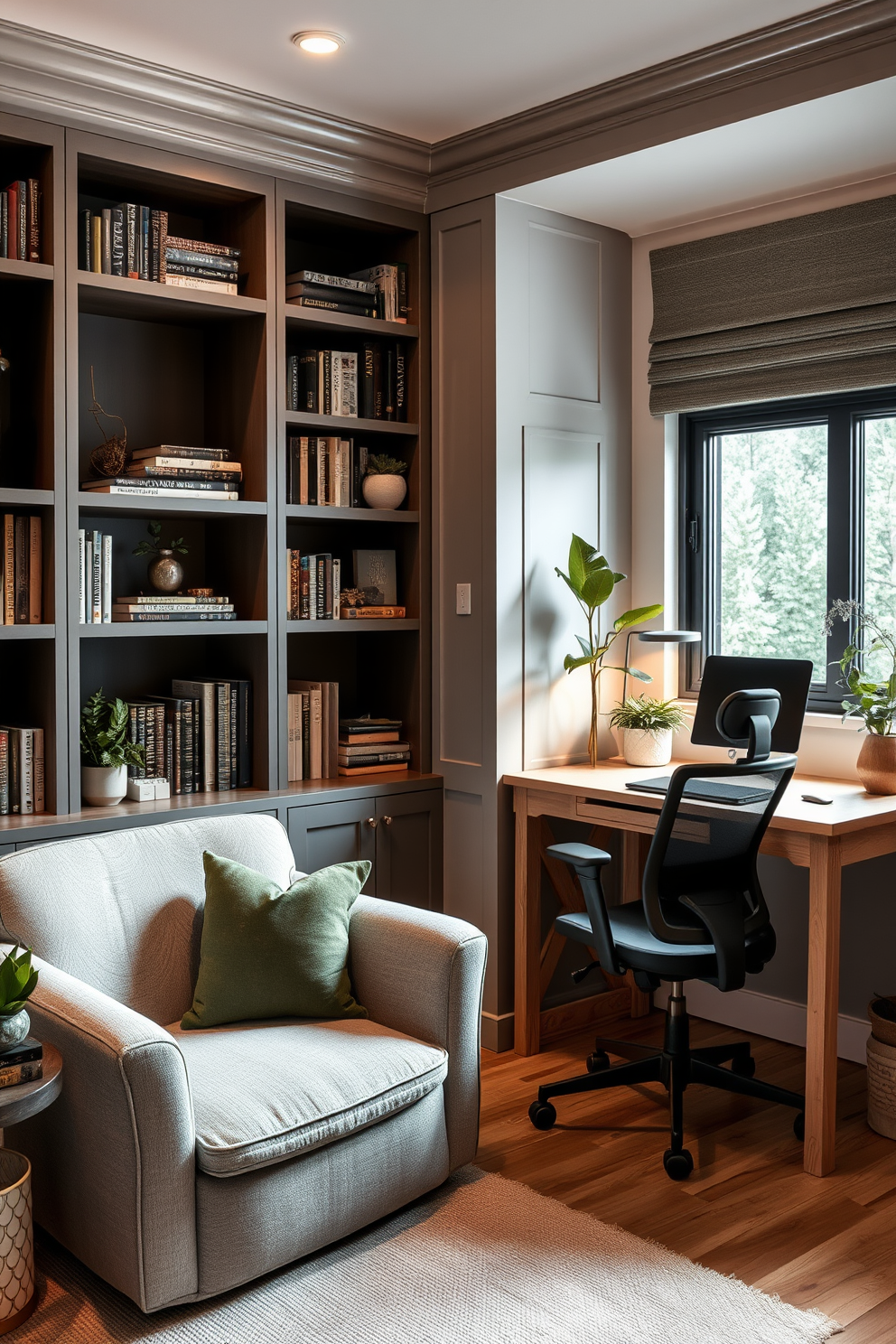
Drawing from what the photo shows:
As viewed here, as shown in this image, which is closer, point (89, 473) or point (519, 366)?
point (89, 473)

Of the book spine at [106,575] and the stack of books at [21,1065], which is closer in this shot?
the stack of books at [21,1065]

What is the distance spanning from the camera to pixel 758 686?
136 inches

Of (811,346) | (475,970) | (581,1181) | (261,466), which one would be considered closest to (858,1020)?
(581,1181)

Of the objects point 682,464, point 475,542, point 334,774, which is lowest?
point 334,774

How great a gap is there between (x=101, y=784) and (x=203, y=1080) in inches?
42.4

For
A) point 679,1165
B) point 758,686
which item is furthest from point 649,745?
point 679,1165

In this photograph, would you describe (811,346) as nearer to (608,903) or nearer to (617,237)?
(617,237)

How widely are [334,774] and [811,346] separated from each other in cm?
191

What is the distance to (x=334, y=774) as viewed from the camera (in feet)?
12.2

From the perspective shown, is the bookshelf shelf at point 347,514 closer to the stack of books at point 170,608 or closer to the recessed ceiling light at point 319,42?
the stack of books at point 170,608

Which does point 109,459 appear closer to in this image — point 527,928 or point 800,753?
point 527,928

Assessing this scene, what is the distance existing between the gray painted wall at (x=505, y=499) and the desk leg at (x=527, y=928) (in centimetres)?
7

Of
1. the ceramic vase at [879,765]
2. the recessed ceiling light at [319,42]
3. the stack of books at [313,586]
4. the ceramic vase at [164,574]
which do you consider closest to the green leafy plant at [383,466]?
the stack of books at [313,586]

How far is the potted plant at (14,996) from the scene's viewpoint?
213 cm
